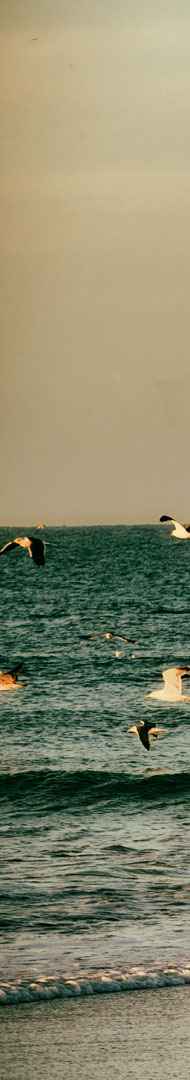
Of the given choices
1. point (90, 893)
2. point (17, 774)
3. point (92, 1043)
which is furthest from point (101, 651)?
point (92, 1043)

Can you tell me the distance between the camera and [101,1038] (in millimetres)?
11898

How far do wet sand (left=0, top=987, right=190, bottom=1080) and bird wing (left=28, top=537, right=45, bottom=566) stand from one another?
14.7 ft

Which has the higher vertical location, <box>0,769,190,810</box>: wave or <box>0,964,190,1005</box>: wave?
<box>0,964,190,1005</box>: wave

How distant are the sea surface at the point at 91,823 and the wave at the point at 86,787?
0.10 ft

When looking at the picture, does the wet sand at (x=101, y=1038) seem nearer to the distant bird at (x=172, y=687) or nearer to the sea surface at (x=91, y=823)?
the sea surface at (x=91, y=823)

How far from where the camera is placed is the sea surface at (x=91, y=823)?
1437 cm

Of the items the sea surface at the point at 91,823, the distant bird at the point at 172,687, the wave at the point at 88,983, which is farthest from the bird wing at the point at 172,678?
the wave at the point at 88,983

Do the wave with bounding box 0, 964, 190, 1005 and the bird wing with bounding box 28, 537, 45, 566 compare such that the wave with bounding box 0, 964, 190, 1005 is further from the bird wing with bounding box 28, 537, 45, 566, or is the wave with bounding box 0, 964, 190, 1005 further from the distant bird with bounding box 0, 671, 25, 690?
the distant bird with bounding box 0, 671, 25, 690

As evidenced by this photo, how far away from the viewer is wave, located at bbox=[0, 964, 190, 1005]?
42.7ft

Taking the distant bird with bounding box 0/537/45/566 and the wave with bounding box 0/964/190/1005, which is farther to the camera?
the distant bird with bounding box 0/537/45/566

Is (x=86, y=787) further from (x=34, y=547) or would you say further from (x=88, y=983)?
(x=88, y=983)

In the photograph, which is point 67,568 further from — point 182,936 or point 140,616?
point 182,936

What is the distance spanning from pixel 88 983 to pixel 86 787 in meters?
13.8

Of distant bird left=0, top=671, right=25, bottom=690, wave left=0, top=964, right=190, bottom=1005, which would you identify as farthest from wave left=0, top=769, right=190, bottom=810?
wave left=0, top=964, right=190, bottom=1005
